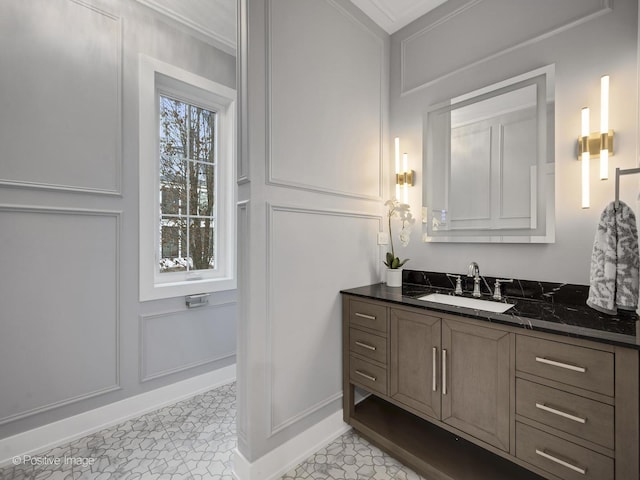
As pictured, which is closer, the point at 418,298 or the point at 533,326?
the point at 533,326

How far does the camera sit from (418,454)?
1553 millimetres

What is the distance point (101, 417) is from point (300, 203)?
6.36ft

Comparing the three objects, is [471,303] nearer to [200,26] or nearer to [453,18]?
[453,18]

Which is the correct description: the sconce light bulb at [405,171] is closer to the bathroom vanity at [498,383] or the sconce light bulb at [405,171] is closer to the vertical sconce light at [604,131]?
the bathroom vanity at [498,383]

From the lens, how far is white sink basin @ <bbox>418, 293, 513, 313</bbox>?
1550mm

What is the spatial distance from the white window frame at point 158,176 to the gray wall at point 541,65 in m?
1.60

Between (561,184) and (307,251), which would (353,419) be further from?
(561,184)

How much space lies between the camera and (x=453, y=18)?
2008 millimetres

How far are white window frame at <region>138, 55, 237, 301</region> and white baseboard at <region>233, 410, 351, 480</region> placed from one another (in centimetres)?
130

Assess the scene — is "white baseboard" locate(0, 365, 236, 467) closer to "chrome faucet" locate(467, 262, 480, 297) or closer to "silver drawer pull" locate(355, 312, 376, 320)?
"silver drawer pull" locate(355, 312, 376, 320)

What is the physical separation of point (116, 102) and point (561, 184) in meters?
2.84

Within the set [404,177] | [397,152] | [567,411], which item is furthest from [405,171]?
[567,411]

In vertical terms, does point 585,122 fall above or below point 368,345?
above

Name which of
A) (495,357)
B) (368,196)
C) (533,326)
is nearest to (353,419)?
(495,357)
